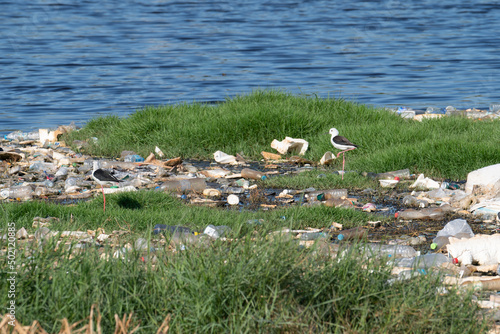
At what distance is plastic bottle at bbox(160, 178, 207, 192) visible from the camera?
8.12m

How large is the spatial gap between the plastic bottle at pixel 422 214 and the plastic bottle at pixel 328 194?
1009 mm

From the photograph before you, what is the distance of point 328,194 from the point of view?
772 cm

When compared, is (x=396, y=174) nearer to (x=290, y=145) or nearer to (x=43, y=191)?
(x=290, y=145)

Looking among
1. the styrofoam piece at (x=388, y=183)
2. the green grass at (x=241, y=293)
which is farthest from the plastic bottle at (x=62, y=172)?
the green grass at (x=241, y=293)

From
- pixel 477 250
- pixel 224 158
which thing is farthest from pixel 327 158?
pixel 477 250

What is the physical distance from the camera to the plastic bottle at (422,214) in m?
6.77

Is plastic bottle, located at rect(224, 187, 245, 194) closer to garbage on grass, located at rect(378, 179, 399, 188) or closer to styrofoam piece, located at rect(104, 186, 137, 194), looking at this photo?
styrofoam piece, located at rect(104, 186, 137, 194)

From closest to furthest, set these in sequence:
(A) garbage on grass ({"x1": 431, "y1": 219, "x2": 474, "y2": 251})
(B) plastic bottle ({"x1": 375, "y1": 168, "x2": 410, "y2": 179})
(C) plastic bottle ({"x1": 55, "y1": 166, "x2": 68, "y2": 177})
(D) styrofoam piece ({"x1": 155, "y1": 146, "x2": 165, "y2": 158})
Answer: (A) garbage on grass ({"x1": 431, "y1": 219, "x2": 474, "y2": 251})
(B) plastic bottle ({"x1": 375, "y1": 168, "x2": 410, "y2": 179})
(C) plastic bottle ({"x1": 55, "y1": 166, "x2": 68, "y2": 177})
(D) styrofoam piece ({"x1": 155, "y1": 146, "x2": 165, "y2": 158})

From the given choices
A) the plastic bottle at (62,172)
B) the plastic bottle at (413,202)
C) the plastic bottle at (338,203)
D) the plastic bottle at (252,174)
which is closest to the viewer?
the plastic bottle at (338,203)

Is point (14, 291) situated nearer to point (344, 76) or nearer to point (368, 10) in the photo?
point (344, 76)

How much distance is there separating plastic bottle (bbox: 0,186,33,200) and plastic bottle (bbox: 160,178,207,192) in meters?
1.60

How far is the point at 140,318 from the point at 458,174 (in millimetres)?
6192

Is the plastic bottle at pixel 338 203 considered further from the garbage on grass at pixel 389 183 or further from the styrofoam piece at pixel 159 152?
the styrofoam piece at pixel 159 152

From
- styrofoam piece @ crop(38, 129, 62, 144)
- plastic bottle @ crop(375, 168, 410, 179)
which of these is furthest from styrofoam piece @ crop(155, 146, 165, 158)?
plastic bottle @ crop(375, 168, 410, 179)
